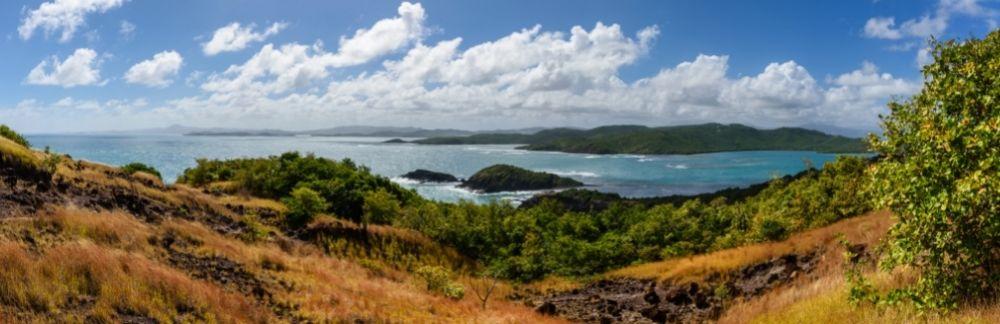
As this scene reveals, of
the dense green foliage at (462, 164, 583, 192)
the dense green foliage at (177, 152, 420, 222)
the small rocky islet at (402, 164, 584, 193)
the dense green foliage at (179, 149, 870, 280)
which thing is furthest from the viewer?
the dense green foliage at (462, 164, 583, 192)

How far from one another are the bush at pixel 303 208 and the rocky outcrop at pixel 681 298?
18284 mm

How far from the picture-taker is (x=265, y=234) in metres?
31.8

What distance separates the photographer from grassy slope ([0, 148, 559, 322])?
443 inches

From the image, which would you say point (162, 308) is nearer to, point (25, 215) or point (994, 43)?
point (25, 215)

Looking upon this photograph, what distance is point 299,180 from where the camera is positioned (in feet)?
182

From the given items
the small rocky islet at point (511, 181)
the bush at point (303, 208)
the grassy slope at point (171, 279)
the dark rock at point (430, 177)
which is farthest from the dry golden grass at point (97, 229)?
the dark rock at point (430, 177)

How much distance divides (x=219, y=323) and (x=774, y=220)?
3211cm

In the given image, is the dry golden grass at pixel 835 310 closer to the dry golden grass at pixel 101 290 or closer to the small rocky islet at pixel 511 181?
the dry golden grass at pixel 101 290

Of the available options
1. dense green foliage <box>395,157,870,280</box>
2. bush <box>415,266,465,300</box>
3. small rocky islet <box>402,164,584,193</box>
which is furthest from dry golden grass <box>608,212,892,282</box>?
small rocky islet <box>402,164,584,193</box>

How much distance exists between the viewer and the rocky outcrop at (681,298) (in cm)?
2212

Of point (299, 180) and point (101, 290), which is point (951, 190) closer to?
point (101, 290)

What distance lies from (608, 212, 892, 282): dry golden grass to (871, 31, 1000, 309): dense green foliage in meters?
12.2

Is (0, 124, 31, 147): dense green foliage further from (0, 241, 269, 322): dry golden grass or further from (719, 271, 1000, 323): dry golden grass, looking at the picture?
(719, 271, 1000, 323): dry golden grass

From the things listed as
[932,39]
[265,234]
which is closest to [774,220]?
[932,39]
